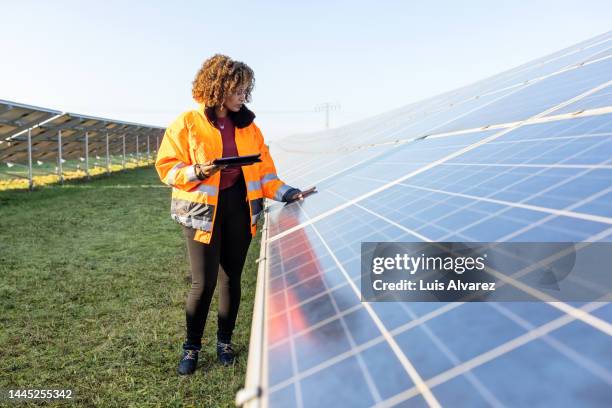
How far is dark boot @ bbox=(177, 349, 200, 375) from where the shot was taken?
3807mm

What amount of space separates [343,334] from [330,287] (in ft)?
1.91

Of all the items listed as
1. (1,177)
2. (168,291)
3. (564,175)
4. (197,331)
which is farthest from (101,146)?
(564,175)

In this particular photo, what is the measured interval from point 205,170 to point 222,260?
0.95 m

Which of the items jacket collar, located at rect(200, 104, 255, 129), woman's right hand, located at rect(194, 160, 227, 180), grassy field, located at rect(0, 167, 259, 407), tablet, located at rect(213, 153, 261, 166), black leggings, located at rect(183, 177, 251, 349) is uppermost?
jacket collar, located at rect(200, 104, 255, 129)

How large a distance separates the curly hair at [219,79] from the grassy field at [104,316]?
2.13 meters

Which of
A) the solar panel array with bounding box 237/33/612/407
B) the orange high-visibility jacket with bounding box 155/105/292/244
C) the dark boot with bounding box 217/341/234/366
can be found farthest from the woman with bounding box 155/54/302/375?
the solar panel array with bounding box 237/33/612/407

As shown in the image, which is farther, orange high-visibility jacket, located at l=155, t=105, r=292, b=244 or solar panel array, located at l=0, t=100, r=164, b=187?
solar panel array, located at l=0, t=100, r=164, b=187

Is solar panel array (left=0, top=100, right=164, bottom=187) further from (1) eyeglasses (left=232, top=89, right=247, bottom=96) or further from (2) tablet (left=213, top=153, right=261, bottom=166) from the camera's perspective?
(2) tablet (left=213, top=153, right=261, bottom=166)

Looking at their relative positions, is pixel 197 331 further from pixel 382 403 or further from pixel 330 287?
pixel 382 403

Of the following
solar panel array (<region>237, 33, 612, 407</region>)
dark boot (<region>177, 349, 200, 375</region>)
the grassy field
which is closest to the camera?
solar panel array (<region>237, 33, 612, 407</region>)

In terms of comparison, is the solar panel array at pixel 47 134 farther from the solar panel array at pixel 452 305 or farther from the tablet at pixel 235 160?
the solar panel array at pixel 452 305

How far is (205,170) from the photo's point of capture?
3.07 m

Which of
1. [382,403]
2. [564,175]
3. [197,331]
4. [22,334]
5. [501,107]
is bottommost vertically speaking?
[22,334]

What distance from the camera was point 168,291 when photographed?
584 cm
